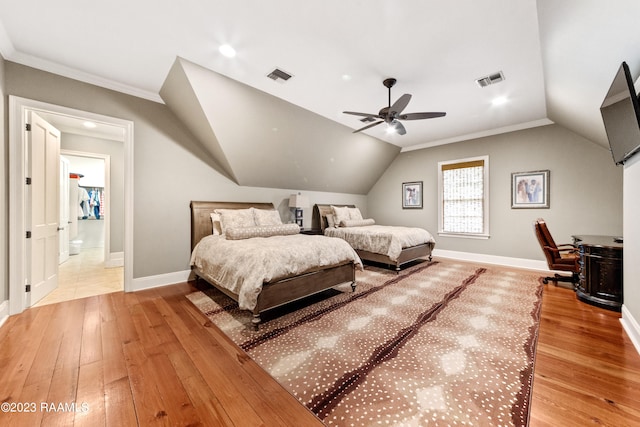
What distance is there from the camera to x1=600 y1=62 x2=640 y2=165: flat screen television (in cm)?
182

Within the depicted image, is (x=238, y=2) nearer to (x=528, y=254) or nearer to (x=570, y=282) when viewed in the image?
(x=570, y=282)

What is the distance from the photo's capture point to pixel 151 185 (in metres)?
3.57

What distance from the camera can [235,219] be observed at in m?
3.86

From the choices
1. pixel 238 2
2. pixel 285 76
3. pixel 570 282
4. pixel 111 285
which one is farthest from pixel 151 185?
pixel 570 282

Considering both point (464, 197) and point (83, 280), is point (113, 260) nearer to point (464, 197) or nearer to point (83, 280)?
point (83, 280)

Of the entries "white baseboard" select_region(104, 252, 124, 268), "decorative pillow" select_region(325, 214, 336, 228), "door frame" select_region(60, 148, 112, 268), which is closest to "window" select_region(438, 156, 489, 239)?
"decorative pillow" select_region(325, 214, 336, 228)

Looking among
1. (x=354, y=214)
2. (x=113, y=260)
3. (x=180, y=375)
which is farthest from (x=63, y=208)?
(x=354, y=214)

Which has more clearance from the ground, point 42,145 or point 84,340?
point 42,145

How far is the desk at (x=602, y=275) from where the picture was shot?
2.80 metres

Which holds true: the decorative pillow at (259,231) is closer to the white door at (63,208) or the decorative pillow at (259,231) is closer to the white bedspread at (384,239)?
the white bedspread at (384,239)

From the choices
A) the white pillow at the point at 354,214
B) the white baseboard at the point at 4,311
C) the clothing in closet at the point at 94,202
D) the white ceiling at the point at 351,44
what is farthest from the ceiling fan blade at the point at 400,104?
the clothing in closet at the point at 94,202

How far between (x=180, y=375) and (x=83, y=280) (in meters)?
3.56

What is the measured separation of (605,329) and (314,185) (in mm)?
4918

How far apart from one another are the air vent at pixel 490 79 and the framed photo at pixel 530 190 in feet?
8.15
